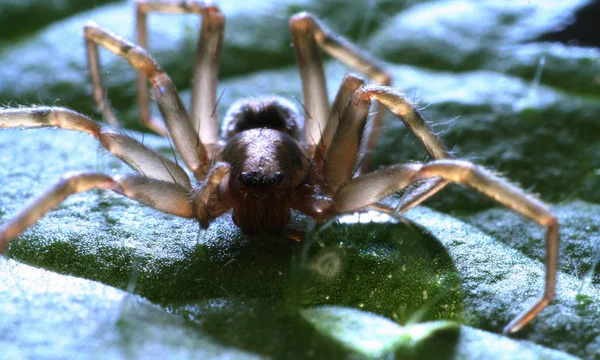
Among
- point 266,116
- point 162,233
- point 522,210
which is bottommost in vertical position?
point 162,233

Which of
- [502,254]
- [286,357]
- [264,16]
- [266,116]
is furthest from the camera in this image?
[264,16]

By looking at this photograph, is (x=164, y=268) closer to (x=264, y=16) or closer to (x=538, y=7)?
(x=264, y=16)

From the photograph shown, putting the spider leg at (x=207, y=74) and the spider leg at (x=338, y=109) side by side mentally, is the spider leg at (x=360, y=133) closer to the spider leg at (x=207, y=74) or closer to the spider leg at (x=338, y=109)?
the spider leg at (x=338, y=109)

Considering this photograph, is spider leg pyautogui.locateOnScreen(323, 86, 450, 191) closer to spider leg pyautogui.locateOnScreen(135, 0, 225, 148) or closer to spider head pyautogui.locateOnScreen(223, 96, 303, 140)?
spider head pyautogui.locateOnScreen(223, 96, 303, 140)

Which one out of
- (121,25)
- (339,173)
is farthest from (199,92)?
(121,25)

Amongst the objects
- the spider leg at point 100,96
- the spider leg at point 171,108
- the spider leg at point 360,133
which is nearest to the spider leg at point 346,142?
the spider leg at point 360,133

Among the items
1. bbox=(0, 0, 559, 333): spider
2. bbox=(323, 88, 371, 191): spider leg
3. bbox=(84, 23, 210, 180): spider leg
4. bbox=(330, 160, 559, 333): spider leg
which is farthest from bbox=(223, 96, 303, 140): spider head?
bbox=(330, 160, 559, 333): spider leg
